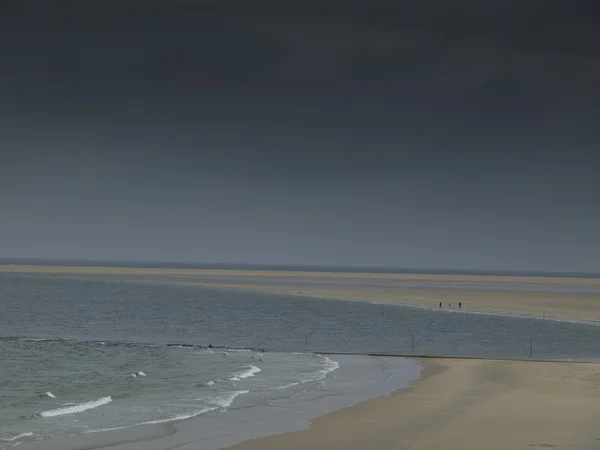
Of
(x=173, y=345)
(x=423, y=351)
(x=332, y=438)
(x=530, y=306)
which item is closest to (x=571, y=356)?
(x=423, y=351)

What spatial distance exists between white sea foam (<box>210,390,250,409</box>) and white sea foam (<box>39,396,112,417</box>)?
11.5 feet

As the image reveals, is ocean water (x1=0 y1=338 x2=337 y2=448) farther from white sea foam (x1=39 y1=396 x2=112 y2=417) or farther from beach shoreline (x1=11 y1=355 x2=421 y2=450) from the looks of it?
beach shoreline (x1=11 y1=355 x2=421 y2=450)

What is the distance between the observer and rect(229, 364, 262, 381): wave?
1234 inches

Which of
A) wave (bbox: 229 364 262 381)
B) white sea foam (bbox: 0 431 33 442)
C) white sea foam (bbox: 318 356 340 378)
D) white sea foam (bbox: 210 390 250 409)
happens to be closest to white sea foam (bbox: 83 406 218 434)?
white sea foam (bbox: 210 390 250 409)

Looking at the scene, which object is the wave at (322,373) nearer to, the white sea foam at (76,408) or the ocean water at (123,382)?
the ocean water at (123,382)

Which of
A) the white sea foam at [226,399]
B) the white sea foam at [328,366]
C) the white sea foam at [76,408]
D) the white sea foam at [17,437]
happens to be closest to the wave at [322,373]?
the white sea foam at [328,366]

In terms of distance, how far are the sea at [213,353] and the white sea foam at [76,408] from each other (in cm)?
3

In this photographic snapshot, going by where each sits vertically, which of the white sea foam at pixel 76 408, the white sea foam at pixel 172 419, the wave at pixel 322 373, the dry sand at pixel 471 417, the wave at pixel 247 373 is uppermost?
the dry sand at pixel 471 417

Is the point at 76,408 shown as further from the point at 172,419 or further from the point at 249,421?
the point at 249,421

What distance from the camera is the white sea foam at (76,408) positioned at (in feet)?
79.0

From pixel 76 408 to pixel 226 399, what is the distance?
4777 millimetres

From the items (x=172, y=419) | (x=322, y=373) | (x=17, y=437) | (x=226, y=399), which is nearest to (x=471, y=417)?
(x=226, y=399)

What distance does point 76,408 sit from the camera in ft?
81.8

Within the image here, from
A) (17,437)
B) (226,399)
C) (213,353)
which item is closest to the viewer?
(17,437)
